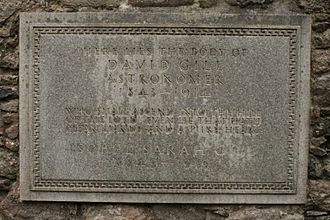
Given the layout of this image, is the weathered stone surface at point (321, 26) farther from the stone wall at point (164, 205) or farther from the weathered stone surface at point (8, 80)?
the weathered stone surface at point (8, 80)

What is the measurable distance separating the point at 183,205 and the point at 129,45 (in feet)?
3.42

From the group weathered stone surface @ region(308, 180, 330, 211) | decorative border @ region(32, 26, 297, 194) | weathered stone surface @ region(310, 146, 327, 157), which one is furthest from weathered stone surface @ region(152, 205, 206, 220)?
weathered stone surface @ region(310, 146, 327, 157)

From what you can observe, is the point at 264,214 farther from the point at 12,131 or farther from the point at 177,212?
the point at 12,131

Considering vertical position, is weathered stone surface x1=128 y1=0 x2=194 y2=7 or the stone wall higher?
weathered stone surface x1=128 y1=0 x2=194 y2=7

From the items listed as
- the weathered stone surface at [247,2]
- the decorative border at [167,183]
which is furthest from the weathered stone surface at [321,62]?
the weathered stone surface at [247,2]

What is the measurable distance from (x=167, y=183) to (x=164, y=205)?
148 millimetres

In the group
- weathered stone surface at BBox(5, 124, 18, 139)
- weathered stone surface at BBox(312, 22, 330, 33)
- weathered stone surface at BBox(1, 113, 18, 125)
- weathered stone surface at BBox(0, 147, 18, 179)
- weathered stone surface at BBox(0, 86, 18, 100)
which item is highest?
weathered stone surface at BBox(312, 22, 330, 33)

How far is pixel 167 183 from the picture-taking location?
3.29 metres

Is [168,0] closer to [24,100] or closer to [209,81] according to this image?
[209,81]

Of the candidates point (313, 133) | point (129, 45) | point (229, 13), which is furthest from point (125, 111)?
point (313, 133)

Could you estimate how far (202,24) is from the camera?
127 inches

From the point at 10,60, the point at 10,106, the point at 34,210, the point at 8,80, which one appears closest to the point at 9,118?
the point at 10,106

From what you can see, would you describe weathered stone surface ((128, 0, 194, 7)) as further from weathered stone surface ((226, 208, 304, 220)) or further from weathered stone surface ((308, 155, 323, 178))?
weathered stone surface ((226, 208, 304, 220))

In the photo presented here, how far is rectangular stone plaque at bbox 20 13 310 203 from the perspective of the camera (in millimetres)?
3248
